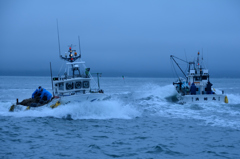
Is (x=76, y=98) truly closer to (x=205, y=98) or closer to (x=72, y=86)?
(x=72, y=86)

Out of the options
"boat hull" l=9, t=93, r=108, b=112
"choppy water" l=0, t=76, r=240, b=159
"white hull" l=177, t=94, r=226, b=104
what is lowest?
"choppy water" l=0, t=76, r=240, b=159

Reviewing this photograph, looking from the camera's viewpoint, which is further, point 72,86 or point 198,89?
point 198,89

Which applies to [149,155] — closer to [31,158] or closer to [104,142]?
[104,142]

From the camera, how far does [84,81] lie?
20.8 metres

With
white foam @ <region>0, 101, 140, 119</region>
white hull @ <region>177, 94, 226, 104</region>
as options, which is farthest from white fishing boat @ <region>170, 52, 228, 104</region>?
white foam @ <region>0, 101, 140, 119</region>

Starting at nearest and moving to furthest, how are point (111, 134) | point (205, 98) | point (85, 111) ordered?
point (111, 134), point (85, 111), point (205, 98)

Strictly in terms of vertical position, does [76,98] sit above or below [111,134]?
above

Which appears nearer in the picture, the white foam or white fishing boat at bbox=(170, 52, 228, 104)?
the white foam

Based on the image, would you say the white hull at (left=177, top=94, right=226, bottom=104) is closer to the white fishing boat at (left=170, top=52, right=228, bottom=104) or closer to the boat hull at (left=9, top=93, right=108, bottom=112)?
the white fishing boat at (left=170, top=52, right=228, bottom=104)

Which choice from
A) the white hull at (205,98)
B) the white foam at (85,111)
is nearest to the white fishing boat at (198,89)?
the white hull at (205,98)

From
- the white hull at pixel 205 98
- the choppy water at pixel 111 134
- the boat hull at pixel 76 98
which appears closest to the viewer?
the choppy water at pixel 111 134

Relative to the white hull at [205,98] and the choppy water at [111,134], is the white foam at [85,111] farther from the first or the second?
the white hull at [205,98]

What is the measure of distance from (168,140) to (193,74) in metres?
18.8

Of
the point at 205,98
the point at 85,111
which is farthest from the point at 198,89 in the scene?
the point at 85,111
